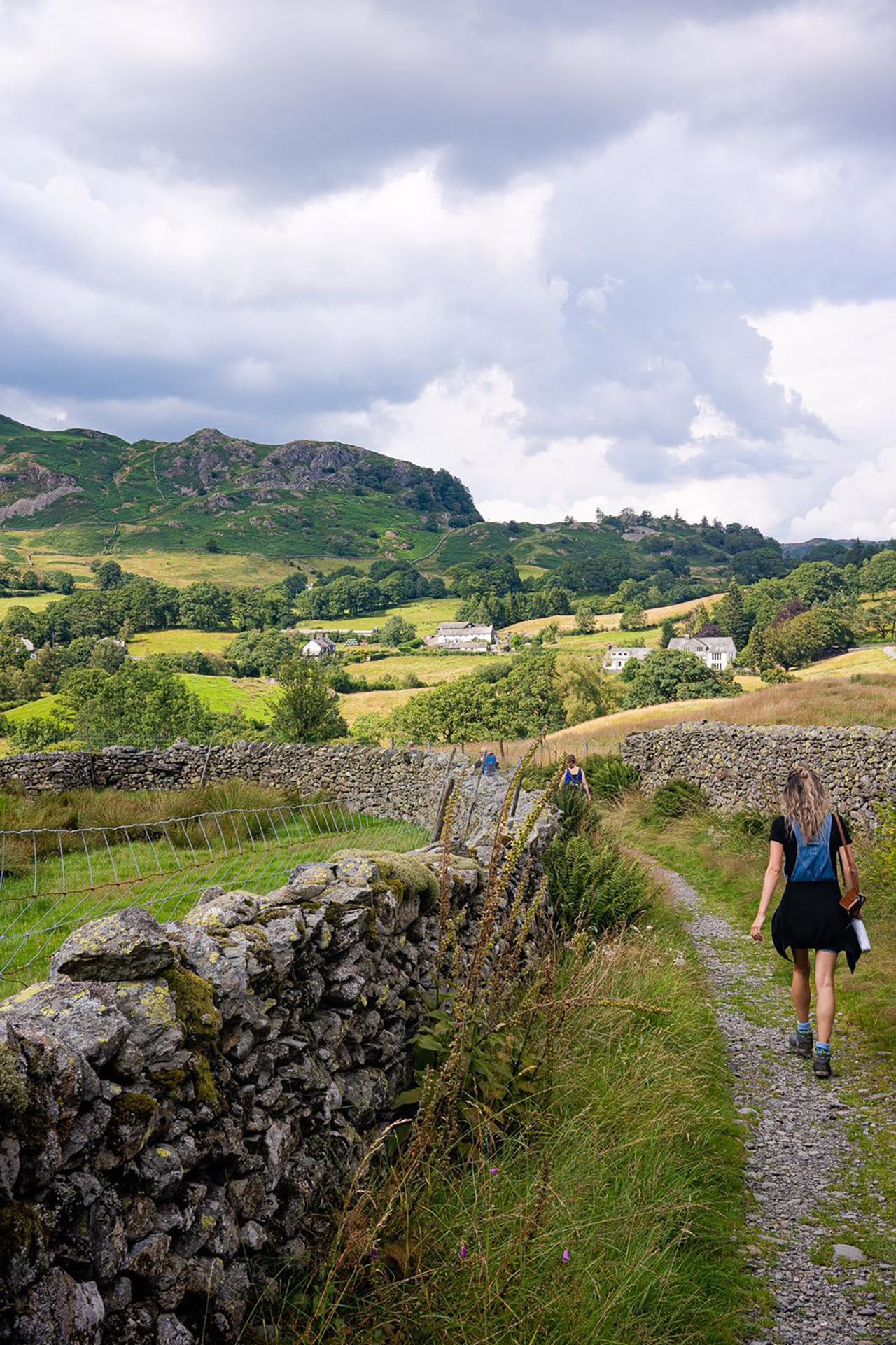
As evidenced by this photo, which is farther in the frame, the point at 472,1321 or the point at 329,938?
the point at 329,938

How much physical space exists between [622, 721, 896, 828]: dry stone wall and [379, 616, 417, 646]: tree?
12523 centimetres

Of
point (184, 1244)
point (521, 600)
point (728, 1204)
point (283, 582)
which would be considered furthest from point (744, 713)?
point (283, 582)

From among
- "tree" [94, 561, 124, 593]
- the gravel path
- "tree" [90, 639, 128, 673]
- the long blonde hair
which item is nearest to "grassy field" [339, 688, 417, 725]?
"tree" [90, 639, 128, 673]

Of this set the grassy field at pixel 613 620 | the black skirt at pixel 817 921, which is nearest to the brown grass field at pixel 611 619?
the grassy field at pixel 613 620

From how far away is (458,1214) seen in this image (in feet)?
10.1

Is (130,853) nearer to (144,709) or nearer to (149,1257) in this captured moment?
(149,1257)

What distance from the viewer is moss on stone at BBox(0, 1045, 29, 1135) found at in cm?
173

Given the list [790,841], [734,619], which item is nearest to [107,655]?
[734,619]

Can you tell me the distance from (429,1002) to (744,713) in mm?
27225

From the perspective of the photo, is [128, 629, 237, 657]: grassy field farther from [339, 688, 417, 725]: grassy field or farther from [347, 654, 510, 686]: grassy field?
[339, 688, 417, 725]: grassy field

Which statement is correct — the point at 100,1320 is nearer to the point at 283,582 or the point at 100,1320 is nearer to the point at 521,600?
the point at 521,600

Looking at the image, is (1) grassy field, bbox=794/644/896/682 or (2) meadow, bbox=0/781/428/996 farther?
(1) grassy field, bbox=794/644/896/682

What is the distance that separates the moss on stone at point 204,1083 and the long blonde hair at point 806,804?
14.8 feet

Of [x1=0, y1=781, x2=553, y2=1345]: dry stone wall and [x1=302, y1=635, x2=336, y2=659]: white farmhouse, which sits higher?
[x1=0, y1=781, x2=553, y2=1345]: dry stone wall
